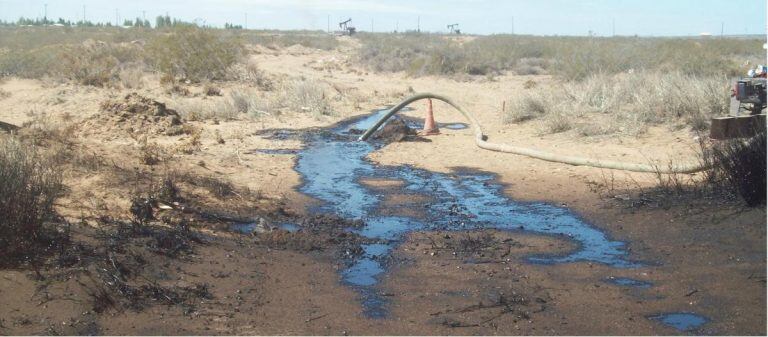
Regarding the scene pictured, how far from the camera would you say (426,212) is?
10.7m

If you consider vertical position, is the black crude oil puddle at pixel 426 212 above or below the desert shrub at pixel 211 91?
below

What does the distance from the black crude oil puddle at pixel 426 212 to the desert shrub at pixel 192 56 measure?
1569 centimetres

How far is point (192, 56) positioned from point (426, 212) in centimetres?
2216

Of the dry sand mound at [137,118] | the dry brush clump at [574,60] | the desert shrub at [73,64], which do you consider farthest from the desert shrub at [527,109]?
the desert shrub at [73,64]

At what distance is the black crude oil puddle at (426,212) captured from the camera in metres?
8.20

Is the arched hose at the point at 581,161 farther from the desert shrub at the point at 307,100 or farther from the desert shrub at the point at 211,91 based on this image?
the desert shrub at the point at 211,91

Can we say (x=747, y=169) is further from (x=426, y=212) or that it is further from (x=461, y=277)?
(x=426, y=212)

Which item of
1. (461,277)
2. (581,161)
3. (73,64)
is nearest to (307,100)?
(73,64)

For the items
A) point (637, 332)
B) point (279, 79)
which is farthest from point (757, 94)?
point (279, 79)

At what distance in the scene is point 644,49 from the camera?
42.2 metres

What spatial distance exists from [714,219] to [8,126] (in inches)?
463

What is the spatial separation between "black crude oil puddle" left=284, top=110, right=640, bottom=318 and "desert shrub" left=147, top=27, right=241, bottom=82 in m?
15.7

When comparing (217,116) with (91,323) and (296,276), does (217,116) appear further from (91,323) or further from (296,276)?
(91,323)

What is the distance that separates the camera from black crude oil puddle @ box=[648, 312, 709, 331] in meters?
6.10
